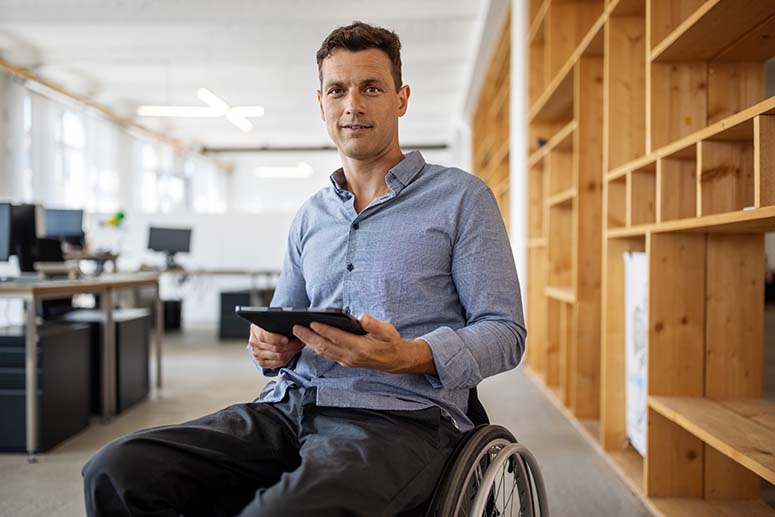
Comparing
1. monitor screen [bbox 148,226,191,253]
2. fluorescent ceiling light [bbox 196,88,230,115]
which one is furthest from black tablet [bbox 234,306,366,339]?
fluorescent ceiling light [bbox 196,88,230,115]

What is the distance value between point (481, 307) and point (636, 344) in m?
1.54

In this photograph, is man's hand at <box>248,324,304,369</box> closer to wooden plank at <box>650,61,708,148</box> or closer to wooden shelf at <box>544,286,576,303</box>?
wooden plank at <box>650,61,708,148</box>

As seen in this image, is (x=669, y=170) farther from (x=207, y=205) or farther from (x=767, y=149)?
(x=207, y=205)

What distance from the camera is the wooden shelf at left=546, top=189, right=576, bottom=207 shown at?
11.5 ft

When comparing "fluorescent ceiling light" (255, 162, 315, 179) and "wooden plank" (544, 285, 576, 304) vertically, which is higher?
"fluorescent ceiling light" (255, 162, 315, 179)

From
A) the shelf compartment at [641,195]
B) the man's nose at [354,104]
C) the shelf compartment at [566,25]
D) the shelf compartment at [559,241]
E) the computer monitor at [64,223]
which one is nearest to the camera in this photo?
the man's nose at [354,104]

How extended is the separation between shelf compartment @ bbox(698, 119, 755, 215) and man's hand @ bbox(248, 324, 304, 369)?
51.0 inches

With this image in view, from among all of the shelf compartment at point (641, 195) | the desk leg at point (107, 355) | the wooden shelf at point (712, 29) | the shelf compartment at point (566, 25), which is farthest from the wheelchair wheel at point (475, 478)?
the shelf compartment at point (566, 25)

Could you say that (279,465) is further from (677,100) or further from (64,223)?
(64,223)

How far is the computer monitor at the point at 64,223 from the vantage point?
5.78 meters

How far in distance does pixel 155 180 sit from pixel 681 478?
12.9 metres

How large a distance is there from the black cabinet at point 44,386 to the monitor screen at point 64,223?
2.87 m

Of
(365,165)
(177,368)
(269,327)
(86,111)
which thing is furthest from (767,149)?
(86,111)

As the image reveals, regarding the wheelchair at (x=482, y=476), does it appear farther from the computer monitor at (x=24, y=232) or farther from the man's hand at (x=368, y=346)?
the computer monitor at (x=24, y=232)
